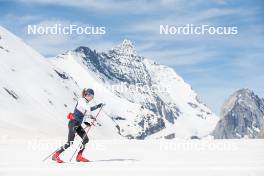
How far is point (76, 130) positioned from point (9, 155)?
4035 mm

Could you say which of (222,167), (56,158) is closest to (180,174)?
(222,167)

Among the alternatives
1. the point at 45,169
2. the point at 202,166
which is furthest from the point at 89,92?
the point at 202,166

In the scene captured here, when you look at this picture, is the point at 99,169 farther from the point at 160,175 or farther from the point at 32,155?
the point at 32,155

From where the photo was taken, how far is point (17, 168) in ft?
45.6

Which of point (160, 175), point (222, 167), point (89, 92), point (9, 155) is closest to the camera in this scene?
point (160, 175)

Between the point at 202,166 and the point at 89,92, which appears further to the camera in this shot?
the point at 89,92

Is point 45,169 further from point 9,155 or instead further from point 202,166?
point 9,155

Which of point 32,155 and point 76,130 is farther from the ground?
Answer: point 76,130

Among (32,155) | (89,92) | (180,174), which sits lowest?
(32,155)

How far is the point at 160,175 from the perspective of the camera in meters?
11.9

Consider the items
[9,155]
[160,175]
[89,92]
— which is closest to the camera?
[160,175]

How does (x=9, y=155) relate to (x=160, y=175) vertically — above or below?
below

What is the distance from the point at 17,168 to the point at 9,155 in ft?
18.3

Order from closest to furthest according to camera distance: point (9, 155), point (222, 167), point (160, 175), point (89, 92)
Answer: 1. point (160, 175)
2. point (222, 167)
3. point (89, 92)
4. point (9, 155)
